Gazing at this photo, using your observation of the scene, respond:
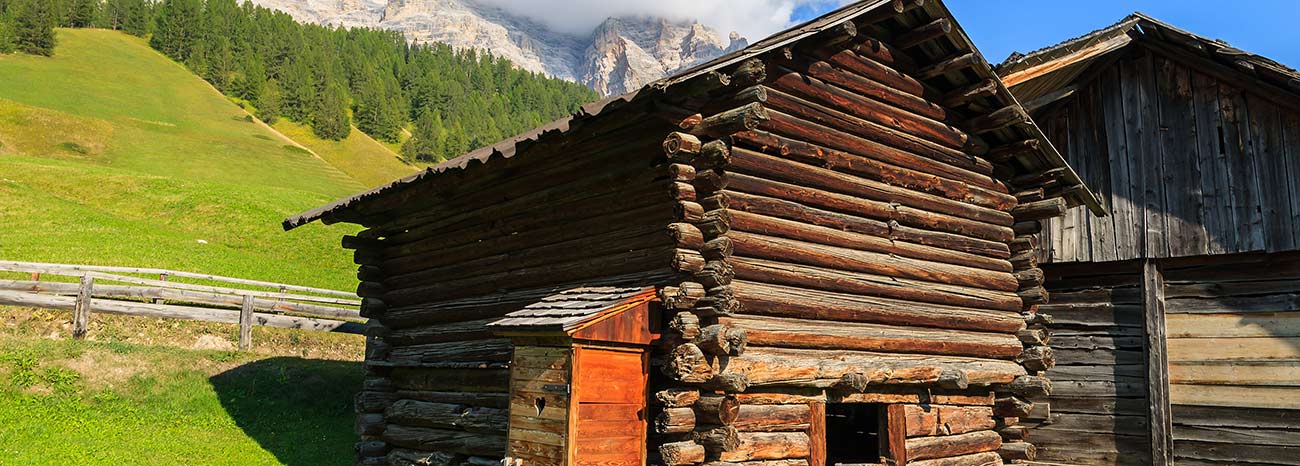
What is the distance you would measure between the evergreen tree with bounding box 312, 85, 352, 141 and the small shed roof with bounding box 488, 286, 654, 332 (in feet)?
329

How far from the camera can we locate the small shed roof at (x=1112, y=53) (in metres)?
12.3

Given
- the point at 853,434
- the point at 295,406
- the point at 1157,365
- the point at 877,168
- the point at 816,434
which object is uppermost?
the point at 877,168

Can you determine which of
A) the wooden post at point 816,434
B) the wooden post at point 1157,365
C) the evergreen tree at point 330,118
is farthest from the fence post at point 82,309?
the evergreen tree at point 330,118

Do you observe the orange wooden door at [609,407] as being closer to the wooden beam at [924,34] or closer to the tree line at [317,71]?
the wooden beam at [924,34]

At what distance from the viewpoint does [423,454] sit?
12.7 meters

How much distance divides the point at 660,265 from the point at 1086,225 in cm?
804

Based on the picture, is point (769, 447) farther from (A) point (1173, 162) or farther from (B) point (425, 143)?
(B) point (425, 143)

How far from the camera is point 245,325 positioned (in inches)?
766

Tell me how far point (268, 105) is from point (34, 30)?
2309 centimetres

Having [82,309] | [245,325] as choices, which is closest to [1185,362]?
[245,325]

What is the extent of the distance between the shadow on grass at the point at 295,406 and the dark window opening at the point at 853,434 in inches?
304

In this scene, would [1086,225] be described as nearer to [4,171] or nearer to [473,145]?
[4,171]

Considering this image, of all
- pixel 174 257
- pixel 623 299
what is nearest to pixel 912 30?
pixel 623 299

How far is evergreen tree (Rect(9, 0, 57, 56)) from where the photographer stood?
8831 cm
